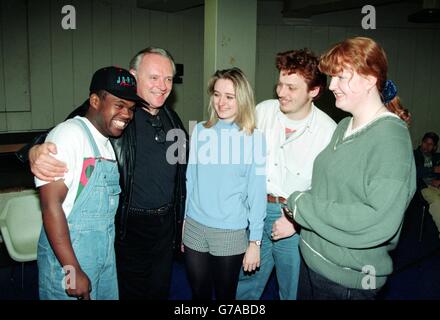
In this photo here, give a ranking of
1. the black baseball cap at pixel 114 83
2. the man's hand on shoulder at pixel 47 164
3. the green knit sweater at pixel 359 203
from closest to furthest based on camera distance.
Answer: the green knit sweater at pixel 359 203
the man's hand on shoulder at pixel 47 164
the black baseball cap at pixel 114 83

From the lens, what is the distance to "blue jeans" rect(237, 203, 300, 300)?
222 centimetres

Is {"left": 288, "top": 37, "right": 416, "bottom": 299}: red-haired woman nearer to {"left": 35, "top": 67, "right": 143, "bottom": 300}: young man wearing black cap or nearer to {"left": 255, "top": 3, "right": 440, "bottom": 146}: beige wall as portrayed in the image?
{"left": 35, "top": 67, "right": 143, "bottom": 300}: young man wearing black cap

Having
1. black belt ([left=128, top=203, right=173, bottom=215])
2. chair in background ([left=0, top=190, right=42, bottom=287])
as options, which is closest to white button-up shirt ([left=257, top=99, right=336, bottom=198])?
black belt ([left=128, top=203, right=173, bottom=215])

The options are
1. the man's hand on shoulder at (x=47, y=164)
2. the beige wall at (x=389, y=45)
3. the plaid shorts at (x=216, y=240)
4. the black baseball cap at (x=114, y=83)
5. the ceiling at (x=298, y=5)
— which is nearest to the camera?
the man's hand on shoulder at (x=47, y=164)

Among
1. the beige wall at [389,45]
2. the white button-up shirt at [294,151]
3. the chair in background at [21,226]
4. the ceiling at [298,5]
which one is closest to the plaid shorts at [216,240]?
the white button-up shirt at [294,151]

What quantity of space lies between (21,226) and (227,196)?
1.97 meters

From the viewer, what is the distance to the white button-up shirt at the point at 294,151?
2.15 m

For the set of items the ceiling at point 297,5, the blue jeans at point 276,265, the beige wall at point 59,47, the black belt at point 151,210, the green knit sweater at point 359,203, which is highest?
the ceiling at point 297,5

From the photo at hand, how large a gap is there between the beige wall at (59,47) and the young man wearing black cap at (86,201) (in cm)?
325

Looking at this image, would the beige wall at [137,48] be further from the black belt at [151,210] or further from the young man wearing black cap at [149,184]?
the black belt at [151,210]

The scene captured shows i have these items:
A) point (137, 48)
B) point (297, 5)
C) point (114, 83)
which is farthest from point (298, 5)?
point (114, 83)

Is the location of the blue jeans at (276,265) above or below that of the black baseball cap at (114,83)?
below

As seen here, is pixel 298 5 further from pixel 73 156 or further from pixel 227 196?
pixel 73 156
